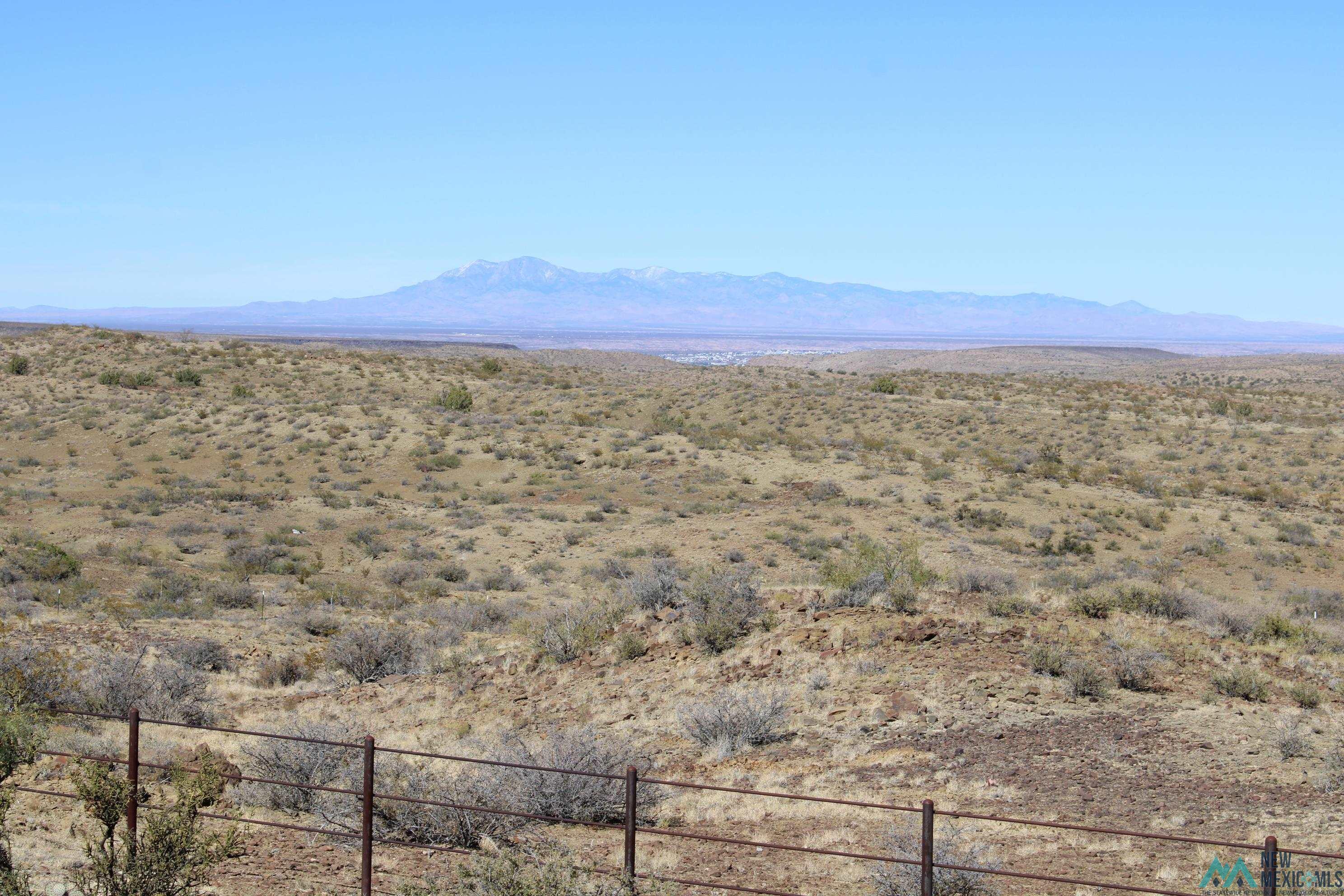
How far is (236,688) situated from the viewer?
46.2 ft

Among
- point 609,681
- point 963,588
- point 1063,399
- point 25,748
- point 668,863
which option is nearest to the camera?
point 25,748

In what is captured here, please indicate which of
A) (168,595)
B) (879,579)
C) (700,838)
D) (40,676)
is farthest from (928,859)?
(168,595)

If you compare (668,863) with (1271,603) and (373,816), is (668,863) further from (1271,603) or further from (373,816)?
(1271,603)

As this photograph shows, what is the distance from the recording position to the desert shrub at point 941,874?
720 cm

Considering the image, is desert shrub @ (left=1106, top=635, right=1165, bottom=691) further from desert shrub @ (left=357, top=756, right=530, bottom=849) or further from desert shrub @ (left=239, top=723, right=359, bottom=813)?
desert shrub @ (left=239, top=723, right=359, bottom=813)

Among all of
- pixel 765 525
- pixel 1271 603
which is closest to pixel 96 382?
pixel 765 525

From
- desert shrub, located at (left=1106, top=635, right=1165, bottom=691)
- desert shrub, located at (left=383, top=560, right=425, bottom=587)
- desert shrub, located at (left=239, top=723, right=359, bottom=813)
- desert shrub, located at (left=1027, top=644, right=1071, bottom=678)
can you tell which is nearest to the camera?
desert shrub, located at (left=239, top=723, right=359, bottom=813)

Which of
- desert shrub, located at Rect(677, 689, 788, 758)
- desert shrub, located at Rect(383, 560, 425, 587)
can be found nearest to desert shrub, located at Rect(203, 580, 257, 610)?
desert shrub, located at Rect(383, 560, 425, 587)

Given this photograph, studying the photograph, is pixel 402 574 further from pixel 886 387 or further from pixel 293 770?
pixel 886 387

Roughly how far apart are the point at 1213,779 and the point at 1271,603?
48.9 feet

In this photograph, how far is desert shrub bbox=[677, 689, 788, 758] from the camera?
1115 centimetres

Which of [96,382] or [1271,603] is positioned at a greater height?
[96,382]

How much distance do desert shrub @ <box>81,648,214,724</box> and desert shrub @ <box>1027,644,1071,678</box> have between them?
33.4ft

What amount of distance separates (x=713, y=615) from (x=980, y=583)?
18.1ft
